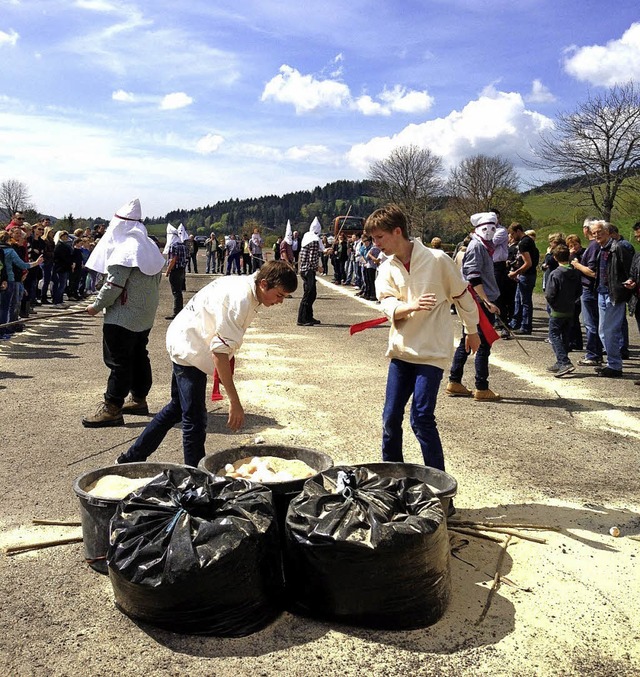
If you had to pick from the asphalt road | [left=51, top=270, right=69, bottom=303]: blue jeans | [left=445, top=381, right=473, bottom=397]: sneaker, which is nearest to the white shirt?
the asphalt road

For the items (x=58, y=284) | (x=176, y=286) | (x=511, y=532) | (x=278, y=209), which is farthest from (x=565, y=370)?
(x=278, y=209)

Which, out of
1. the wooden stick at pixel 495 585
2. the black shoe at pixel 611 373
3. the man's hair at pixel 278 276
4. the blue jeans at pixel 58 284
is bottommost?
the wooden stick at pixel 495 585

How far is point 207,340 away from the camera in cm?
445

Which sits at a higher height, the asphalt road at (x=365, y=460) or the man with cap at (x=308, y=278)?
the man with cap at (x=308, y=278)

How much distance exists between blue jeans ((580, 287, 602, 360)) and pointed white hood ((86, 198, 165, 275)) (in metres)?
6.61

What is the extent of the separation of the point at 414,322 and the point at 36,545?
2649mm

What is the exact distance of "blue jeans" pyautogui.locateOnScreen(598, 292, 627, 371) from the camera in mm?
9523

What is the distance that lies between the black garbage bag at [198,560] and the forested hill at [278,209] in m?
131

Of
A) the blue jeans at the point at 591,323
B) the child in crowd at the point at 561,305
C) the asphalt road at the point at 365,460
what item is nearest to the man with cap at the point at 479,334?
the asphalt road at the point at 365,460

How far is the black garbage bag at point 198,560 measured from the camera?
3057mm

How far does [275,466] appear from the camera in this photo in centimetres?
434

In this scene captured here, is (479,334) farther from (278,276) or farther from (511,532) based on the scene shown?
(278,276)

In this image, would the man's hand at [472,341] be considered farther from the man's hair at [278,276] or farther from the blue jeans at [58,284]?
the blue jeans at [58,284]

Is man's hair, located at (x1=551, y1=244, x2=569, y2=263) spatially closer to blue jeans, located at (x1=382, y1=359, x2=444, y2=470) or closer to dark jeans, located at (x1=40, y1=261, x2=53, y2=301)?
blue jeans, located at (x1=382, y1=359, x2=444, y2=470)
